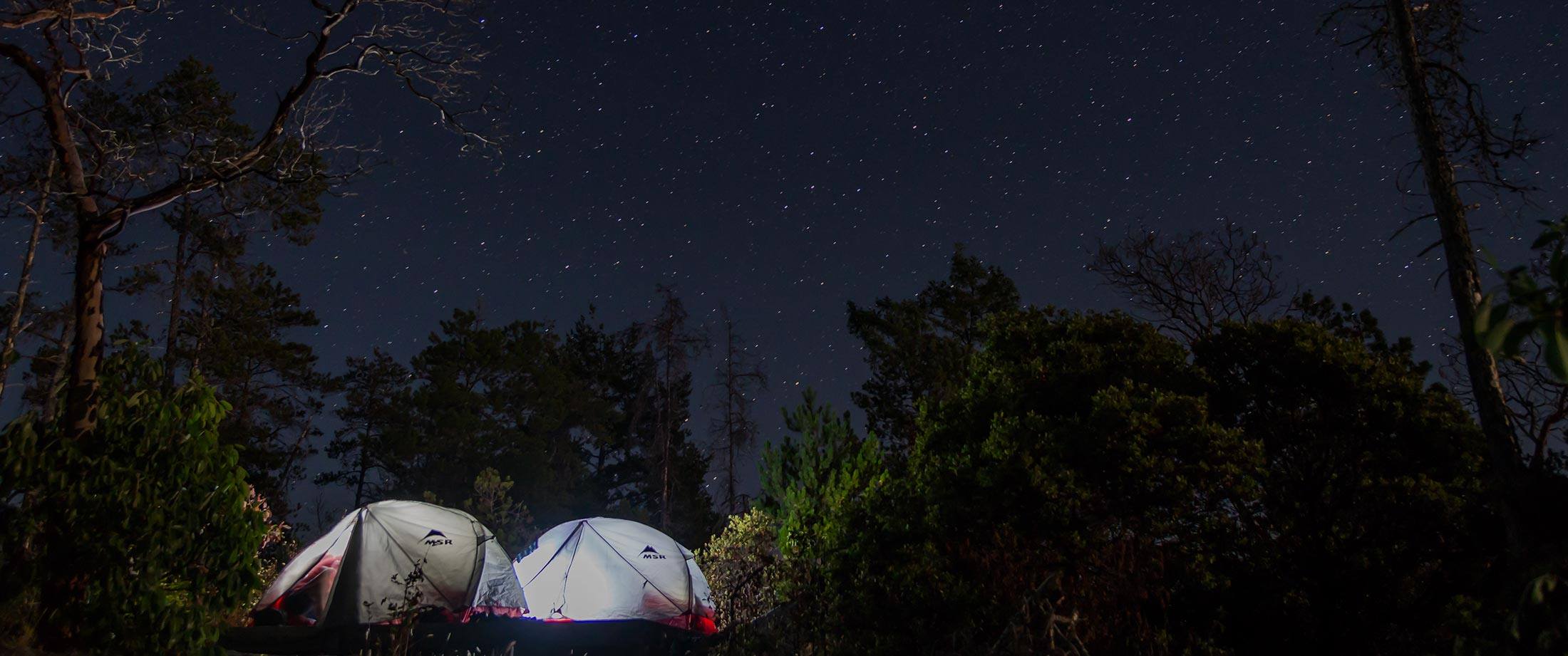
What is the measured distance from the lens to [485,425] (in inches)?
1217

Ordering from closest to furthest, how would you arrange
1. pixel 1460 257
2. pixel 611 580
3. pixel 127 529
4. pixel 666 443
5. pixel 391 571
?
pixel 127 529 → pixel 1460 257 → pixel 391 571 → pixel 611 580 → pixel 666 443

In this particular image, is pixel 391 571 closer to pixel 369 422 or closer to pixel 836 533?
pixel 836 533

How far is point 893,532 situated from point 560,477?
28.0m

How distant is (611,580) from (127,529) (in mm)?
11869

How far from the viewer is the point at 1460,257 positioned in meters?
6.46

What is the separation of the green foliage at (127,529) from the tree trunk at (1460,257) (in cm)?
786

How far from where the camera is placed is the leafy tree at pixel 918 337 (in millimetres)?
23328

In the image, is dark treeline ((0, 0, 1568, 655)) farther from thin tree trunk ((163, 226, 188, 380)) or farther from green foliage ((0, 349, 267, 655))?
thin tree trunk ((163, 226, 188, 380))

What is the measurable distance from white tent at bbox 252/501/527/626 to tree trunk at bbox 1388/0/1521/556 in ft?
42.4

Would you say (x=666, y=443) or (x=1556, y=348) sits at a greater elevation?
(x=666, y=443)

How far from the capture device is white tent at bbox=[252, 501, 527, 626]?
530 inches

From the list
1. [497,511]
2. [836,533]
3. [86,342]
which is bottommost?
[836,533]

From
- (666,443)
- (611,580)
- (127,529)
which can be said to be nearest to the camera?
(127,529)

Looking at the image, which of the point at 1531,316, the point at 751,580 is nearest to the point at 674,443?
the point at 751,580
